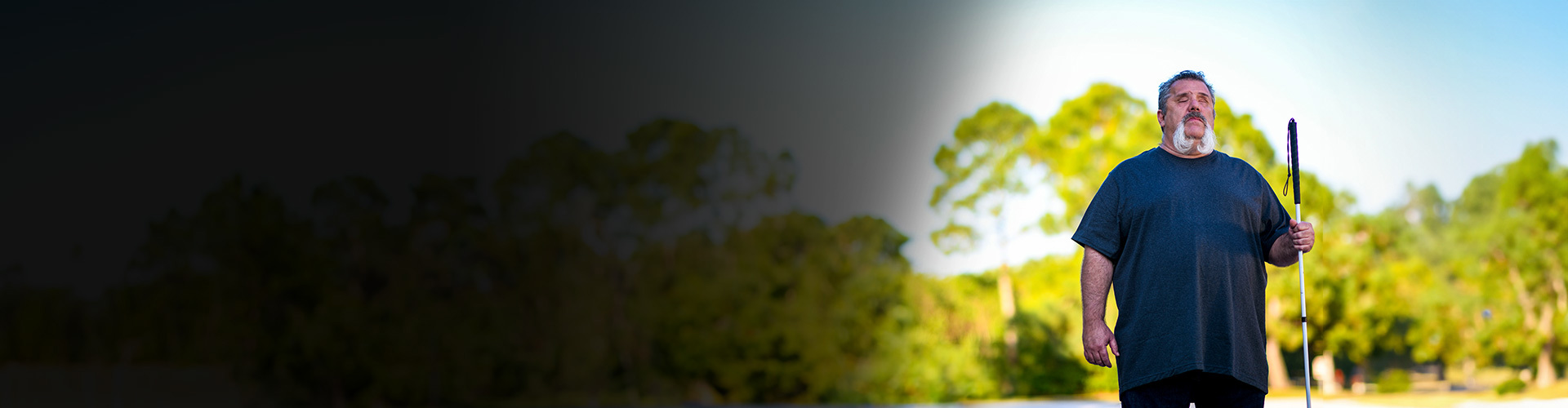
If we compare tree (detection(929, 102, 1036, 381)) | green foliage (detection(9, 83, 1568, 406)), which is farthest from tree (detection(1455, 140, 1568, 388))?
tree (detection(929, 102, 1036, 381))

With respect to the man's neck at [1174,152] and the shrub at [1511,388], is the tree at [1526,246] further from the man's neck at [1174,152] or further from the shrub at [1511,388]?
the man's neck at [1174,152]

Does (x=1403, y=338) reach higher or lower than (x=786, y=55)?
lower

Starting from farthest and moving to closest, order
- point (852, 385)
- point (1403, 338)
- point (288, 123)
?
point (288, 123) < point (852, 385) < point (1403, 338)

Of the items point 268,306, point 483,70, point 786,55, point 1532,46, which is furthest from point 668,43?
point 1532,46

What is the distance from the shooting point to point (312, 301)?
10.3 metres

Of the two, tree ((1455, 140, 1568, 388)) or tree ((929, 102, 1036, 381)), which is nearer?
tree ((1455, 140, 1568, 388))

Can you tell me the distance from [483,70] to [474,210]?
125 centimetres

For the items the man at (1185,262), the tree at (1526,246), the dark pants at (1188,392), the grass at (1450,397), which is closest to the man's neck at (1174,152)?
the man at (1185,262)

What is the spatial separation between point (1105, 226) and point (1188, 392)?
0.22 m

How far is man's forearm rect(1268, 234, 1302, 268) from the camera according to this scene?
1.36m

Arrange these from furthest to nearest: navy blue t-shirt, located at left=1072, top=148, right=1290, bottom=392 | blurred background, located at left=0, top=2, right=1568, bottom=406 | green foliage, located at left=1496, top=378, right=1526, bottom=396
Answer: blurred background, located at left=0, top=2, right=1568, bottom=406
green foliage, located at left=1496, top=378, right=1526, bottom=396
navy blue t-shirt, located at left=1072, top=148, right=1290, bottom=392

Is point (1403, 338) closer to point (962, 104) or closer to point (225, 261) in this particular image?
point (962, 104)

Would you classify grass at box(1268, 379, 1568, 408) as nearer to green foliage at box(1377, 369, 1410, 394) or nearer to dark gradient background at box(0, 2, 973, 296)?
green foliage at box(1377, 369, 1410, 394)

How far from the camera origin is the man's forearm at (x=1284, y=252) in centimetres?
136
